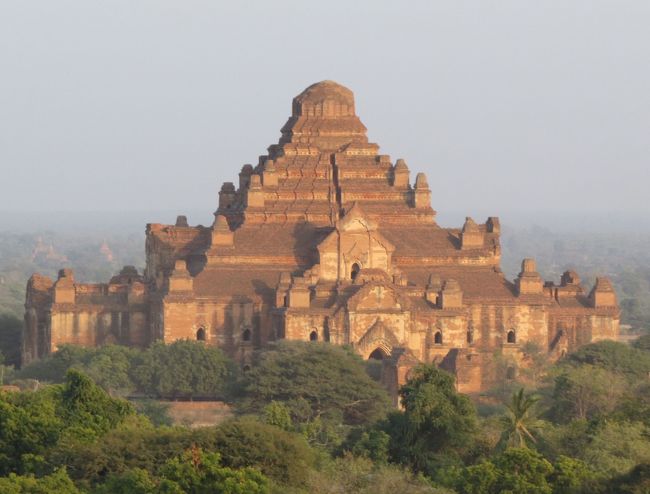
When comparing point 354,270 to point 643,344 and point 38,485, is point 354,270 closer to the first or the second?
point 643,344

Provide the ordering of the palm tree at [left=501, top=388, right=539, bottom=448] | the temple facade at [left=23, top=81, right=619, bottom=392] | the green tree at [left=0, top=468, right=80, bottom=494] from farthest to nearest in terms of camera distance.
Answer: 1. the temple facade at [left=23, top=81, right=619, bottom=392]
2. the palm tree at [left=501, top=388, right=539, bottom=448]
3. the green tree at [left=0, top=468, right=80, bottom=494]

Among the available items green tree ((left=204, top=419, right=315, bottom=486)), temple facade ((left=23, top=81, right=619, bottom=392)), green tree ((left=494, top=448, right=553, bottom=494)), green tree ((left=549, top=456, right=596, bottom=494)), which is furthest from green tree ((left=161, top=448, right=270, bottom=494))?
temple facade ((left=23, top=81, right=619, bottom=392))

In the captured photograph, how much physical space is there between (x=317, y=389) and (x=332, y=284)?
980 centimetres

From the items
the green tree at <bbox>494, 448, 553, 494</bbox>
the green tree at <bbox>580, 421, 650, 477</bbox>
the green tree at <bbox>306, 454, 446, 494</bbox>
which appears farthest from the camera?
the green tree at <bbox>580, 421, 650, 477</bbox>

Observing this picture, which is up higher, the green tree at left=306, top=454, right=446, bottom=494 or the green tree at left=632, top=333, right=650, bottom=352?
the green tree at left=632, top=333, right=650, bottom=352

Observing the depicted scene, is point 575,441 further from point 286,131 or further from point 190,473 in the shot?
point 286,131

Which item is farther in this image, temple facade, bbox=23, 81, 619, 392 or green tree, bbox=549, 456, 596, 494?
temple facade, bbox=23, 81, 619, 392

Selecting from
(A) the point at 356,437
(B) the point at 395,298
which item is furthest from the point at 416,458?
(B) the point at 395,298

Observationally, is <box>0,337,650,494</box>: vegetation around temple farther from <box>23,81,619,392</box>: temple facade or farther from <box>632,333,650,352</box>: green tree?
<box>632,333,650,352</box>: green tree

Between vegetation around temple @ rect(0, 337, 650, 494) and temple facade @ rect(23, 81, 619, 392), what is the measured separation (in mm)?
2622

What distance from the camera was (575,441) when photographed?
53000 mm

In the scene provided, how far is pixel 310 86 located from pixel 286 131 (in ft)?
5.65

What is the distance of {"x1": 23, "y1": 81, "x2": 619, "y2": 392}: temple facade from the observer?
75.1 m

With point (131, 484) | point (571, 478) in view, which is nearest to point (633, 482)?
point (571, 478)
